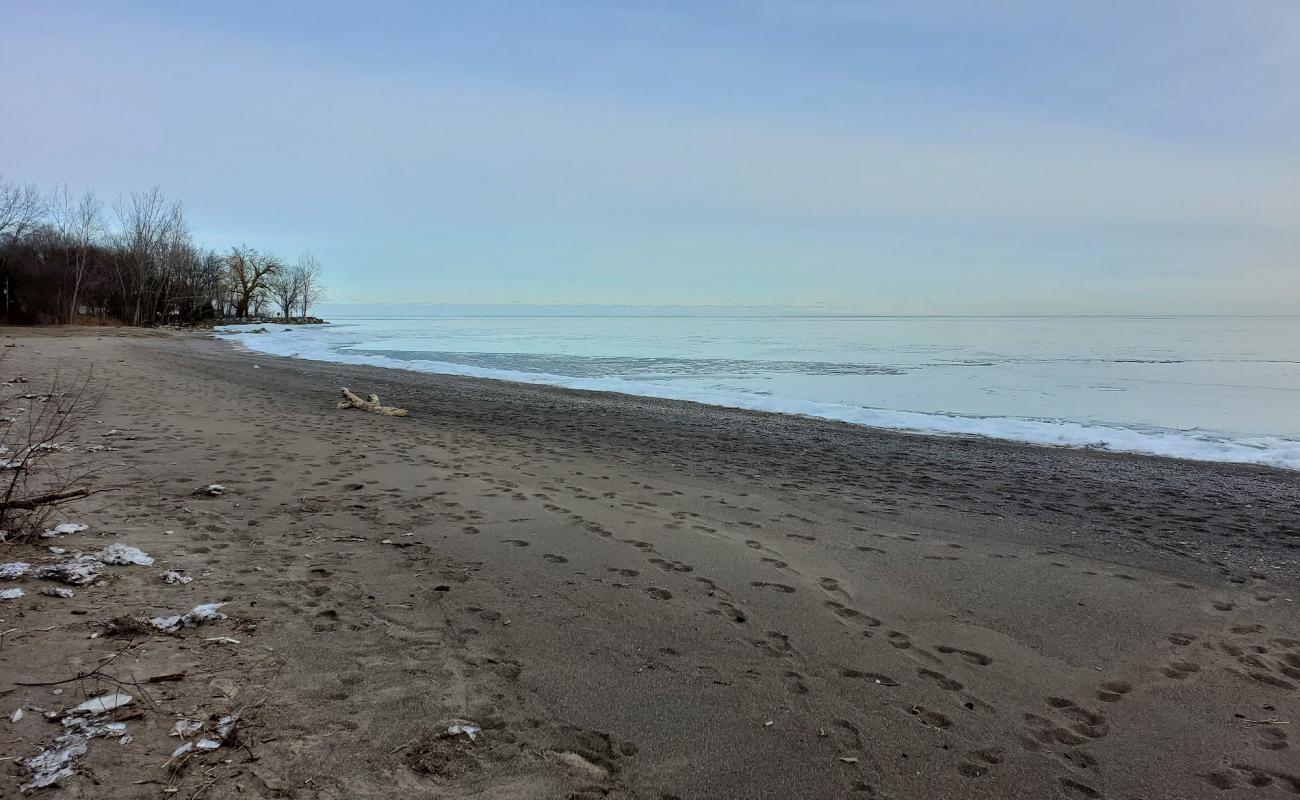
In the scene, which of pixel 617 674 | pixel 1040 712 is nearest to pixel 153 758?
pixel 617 674

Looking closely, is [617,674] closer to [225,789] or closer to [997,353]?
[225,789]

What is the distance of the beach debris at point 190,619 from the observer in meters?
3.41

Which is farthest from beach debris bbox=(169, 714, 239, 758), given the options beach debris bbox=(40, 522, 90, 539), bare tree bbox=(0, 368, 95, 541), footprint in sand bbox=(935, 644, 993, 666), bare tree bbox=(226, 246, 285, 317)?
bare tree bbox=(226, 246, 285, 317)

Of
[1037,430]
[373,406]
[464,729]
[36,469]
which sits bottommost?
[464,729]

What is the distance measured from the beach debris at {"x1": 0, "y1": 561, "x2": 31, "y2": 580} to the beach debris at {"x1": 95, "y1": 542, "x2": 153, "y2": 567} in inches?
14.2

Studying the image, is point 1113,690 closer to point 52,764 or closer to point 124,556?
point 52,764

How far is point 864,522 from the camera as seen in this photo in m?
6.34

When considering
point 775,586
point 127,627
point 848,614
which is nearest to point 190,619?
point 127,627

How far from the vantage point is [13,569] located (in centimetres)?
385

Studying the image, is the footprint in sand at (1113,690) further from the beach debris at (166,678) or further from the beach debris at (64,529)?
the beach debris at (64,529)

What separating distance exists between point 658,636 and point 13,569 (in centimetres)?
369

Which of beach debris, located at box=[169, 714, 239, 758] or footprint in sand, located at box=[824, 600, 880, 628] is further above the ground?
footprint in sand, located at box=[824, 600, 880, 628]

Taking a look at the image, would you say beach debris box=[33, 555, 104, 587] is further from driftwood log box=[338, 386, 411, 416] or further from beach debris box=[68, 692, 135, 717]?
driftwood log box=[338, 386, 411, 416]

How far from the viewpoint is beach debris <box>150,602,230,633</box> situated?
11.2 ft
